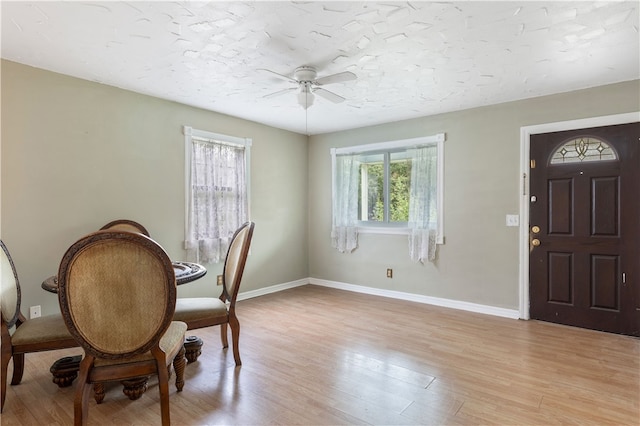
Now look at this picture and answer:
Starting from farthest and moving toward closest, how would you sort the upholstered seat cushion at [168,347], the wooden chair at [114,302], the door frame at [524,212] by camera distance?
the door frame at [524,212] < the upholstered seat cushion at [168,347] < the wooden chair at [114,302]

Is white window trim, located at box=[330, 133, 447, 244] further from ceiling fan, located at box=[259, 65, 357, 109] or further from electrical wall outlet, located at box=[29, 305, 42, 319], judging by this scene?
electrical wall outlet, located at box=[29, 305, 42, 319]

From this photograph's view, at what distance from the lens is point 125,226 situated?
131 inches

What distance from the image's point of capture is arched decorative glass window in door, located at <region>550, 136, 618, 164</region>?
11.0ft

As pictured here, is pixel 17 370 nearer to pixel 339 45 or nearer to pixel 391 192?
pixel 339 45

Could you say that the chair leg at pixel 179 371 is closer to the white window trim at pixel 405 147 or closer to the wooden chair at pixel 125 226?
the wooden chair at pixel 125 226

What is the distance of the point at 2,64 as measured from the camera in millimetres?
2764

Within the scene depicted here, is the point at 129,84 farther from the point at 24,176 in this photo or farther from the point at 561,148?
the point at 561,148

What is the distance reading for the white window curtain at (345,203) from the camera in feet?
16.8

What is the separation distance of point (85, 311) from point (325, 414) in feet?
4.65

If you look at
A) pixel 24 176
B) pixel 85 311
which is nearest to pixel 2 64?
pixel 24 176

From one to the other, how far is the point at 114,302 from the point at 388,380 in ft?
6.05

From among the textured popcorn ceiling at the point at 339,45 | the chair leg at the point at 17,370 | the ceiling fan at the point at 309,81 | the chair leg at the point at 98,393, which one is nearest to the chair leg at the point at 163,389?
the chair leg at the point at 98,393

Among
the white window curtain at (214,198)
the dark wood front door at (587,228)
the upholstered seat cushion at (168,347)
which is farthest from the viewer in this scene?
the white window curtain at (214,198)

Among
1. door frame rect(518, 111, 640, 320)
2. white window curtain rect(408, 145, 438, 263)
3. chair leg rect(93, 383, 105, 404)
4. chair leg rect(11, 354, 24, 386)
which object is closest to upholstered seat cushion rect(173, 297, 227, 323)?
chair leg rect(93, 383, 105, 404)
